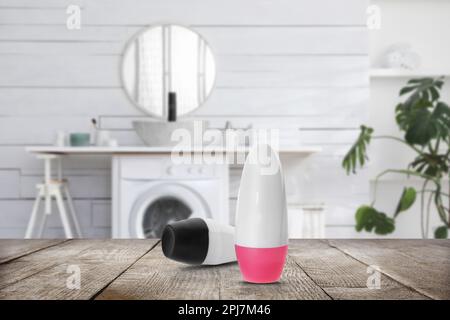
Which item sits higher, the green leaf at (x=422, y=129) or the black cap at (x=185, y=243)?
the green leaf at (x=422, y=129)

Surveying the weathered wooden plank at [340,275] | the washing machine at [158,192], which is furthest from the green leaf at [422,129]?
the weathered wooden plank at [340,275]

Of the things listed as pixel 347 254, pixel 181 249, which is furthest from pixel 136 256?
pixel 347 254

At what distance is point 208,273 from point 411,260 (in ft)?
1.01

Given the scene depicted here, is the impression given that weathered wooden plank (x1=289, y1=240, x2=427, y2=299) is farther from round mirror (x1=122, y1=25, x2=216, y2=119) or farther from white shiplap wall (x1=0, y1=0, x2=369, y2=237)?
round mirror (x1=122, y1=25, x2=216, y2=119)

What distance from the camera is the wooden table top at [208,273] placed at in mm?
486

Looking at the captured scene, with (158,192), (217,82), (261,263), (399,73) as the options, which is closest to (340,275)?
(261,263)

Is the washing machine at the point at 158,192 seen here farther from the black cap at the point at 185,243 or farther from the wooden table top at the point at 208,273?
the black cap at the point at 185,243

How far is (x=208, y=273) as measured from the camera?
1.99 ft

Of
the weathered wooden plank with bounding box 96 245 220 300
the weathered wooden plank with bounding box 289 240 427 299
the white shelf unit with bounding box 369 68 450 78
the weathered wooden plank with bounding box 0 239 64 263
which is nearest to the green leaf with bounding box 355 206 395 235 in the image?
the white shelf unit with bounding box 369 68 450 78

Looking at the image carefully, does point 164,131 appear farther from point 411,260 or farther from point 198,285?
point 198,285

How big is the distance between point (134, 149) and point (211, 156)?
16.1 inches

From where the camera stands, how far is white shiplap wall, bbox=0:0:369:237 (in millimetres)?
3332

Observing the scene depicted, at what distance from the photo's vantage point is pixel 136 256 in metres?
0.74

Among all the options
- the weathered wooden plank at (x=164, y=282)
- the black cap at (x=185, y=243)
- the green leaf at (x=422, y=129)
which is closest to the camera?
the weathered wooden plank at (x=164, y=282)
